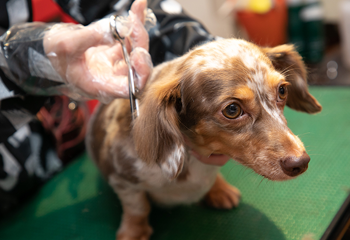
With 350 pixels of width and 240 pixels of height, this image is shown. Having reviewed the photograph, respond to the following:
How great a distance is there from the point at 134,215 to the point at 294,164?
58 cm

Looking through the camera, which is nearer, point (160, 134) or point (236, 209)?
point (160, 134)

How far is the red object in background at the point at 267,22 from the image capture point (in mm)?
2762

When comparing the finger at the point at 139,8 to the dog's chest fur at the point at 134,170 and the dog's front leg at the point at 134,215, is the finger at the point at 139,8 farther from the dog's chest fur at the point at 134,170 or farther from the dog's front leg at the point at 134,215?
the dog's front leg at the point at 134,215

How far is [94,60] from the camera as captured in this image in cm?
100

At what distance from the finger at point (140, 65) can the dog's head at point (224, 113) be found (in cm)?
4

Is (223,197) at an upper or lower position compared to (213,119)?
lower

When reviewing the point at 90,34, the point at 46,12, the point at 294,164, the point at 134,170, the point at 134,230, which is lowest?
the point at 134,230

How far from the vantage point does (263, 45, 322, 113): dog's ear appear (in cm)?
101

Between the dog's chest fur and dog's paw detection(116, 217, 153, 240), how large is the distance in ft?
0.32

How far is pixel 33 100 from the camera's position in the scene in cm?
110

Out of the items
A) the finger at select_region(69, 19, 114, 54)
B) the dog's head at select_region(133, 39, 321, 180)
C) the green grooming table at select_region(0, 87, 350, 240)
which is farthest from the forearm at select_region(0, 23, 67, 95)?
the green grooming table at select_region(0, 87, 350, 240)

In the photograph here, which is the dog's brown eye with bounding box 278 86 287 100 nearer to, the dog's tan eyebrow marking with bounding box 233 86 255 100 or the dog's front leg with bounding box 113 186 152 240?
the dog's tan eyebrow marking with bounding box 233 86 255 100

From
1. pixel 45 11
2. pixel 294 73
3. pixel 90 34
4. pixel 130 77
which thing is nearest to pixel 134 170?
pixel 130 77

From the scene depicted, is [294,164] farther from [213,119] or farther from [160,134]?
[160,134]
